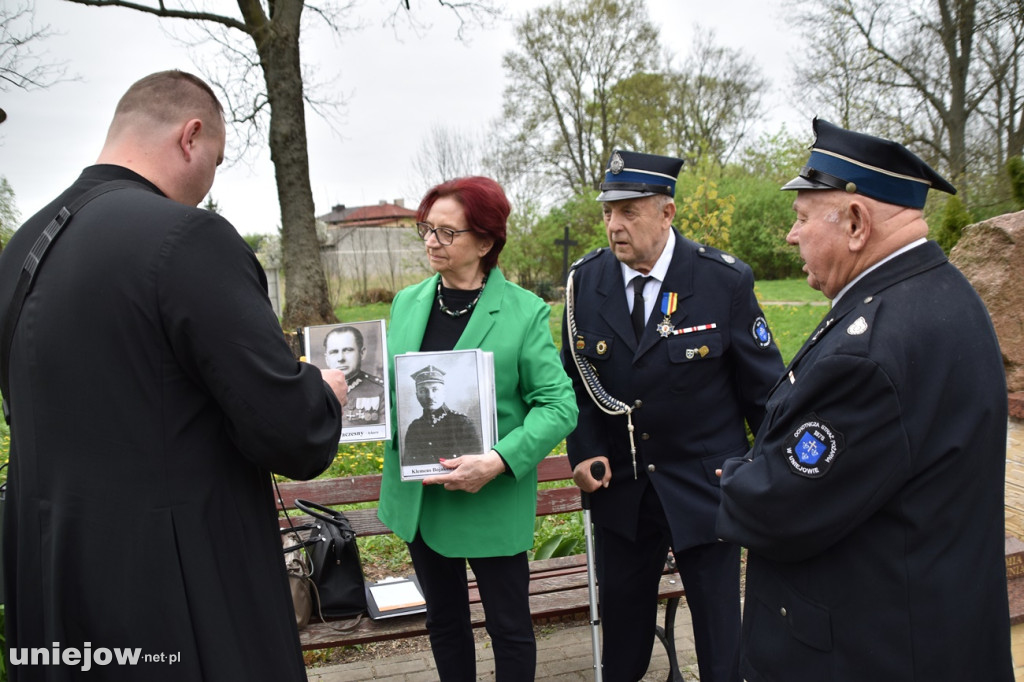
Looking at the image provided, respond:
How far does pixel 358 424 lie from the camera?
8.93ft

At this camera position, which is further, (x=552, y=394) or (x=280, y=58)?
(x=280, y=58)

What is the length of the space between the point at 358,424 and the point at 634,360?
3.61ft

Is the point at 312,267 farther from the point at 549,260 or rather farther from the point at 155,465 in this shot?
the point at 549,260

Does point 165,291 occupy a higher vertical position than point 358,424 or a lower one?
higher

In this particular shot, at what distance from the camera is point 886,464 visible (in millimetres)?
1705

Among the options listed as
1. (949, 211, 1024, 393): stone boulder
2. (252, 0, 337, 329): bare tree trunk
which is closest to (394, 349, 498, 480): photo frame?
(949, 211, 1024, 393): stone boulder

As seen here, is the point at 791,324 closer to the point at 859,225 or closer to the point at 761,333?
the point at 761,333

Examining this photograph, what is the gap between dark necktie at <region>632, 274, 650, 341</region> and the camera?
3119mm

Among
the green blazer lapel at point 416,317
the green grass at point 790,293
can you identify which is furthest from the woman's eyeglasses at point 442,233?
the green grass at point 790,293

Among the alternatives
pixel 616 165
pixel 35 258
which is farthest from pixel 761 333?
pixel 35 258

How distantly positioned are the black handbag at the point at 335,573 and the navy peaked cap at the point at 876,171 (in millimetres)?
2441

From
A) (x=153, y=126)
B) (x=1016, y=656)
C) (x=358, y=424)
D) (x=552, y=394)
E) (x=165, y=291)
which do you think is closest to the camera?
(x=165, y=291)

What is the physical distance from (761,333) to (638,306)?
491mm

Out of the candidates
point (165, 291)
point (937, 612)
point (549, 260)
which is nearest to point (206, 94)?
point (165, 291)
